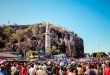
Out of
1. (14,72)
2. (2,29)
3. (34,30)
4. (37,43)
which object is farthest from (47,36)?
(14,72)

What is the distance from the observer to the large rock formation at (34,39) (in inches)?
6757

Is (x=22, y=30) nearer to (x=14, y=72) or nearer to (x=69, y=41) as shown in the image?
(x=69, y=41)

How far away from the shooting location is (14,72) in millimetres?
18953

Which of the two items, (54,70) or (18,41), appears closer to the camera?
(54,70)

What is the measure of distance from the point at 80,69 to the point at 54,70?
2.88 metres

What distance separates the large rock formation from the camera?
172 m

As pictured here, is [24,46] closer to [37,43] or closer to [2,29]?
[37,43]

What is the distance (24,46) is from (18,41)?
825cm

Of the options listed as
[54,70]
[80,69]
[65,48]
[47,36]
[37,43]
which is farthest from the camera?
[65,48]

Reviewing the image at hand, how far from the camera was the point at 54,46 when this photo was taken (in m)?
176

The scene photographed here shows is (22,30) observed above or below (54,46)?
above

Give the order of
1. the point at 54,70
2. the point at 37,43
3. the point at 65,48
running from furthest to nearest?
the point at 65,48
the point at 37,43
the point at 54,70

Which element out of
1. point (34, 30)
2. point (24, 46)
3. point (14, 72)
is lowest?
point (14, 72)

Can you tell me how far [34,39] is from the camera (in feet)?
594
